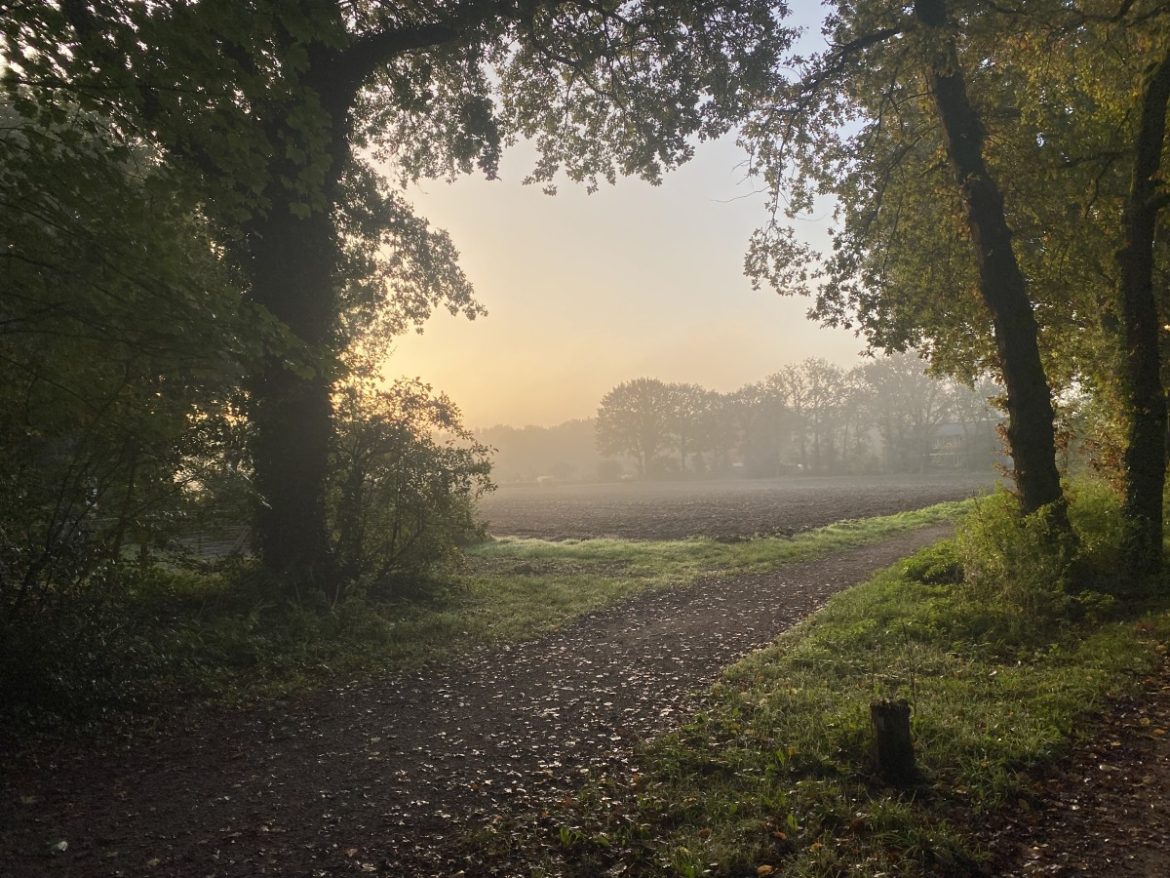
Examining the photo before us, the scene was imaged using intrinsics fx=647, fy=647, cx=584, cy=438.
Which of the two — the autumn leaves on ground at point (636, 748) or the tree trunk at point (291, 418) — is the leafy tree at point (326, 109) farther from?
the autumn leaves on ground at point (636, 748)

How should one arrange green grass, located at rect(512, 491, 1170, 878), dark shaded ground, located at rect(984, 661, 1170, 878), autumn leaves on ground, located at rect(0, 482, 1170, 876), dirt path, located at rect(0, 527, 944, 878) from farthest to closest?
dirt path, located at rect(0, 527, 944, 878), autumn leaves on ground, located at rect(0, 482, 1170, 876), green grass, located at rect(512, 491, 1170, 878), dark shaded ground, located at rect(984, 661, 1170, 878)

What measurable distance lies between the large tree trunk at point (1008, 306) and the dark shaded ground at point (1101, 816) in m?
6.24

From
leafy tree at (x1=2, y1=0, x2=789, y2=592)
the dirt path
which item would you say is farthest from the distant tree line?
the dirt path

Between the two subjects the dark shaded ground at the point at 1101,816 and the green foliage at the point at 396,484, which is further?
the green foliage at the point at 396,484

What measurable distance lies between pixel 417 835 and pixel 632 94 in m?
15.8

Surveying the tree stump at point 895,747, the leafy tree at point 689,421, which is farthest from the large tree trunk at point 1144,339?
the leafy tree at point 689,421

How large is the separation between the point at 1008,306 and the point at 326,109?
13323 millimetres

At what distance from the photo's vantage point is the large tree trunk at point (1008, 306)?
1126 cm

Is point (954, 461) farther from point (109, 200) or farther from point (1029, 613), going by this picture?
point (109, 200)

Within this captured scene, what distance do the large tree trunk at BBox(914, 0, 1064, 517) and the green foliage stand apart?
1037 cm

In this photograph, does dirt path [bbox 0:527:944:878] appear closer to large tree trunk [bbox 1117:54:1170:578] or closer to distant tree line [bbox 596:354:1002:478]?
large tree trunk [bbox 1117:54:1170:578]

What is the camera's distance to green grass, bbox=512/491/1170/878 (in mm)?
4434

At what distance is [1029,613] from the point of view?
910cm

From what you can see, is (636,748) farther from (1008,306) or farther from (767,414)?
(767,414)
